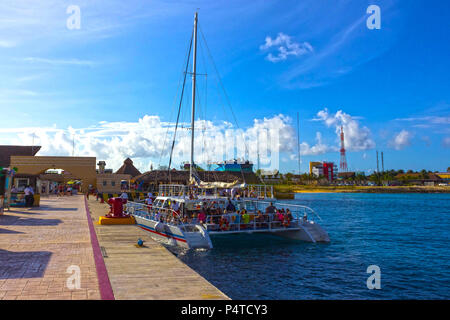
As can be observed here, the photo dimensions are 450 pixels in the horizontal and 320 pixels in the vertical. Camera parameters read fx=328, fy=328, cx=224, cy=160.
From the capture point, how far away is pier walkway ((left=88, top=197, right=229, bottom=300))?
7156mm

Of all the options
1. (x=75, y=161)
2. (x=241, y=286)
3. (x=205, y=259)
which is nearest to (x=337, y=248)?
(x=205, y=259)

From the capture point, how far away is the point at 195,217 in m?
18.4

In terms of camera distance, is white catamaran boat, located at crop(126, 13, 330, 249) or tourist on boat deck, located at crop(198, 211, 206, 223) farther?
tourist on boat deck, located at crop(198, 211, 206, 223)

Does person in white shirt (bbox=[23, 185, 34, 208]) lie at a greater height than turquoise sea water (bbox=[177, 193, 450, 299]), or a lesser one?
greater

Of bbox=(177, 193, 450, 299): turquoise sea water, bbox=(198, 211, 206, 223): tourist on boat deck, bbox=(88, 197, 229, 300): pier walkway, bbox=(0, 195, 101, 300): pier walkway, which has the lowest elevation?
bbox=(177, 193, 450, 299): turquoise sea water

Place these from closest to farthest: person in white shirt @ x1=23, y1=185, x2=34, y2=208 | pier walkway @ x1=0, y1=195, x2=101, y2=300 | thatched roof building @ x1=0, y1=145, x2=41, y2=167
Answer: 1. pier walkway @ x1=0, y1=195, x2=101, y2=300
2. person in white shirt @ x1=23, y1=185, x2=34, y2=208
3. thatched roof building @ x1=0, y1=145, x2=41, y2=167

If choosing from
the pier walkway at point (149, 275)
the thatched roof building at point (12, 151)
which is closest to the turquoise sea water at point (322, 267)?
the pier walkway at point (149, 275)

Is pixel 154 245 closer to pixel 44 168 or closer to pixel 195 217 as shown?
pixel 195 217

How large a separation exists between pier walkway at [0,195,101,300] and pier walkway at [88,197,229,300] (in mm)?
591

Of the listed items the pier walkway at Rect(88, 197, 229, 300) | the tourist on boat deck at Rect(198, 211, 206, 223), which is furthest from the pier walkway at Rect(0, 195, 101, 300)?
the tourist on boat deck at Rect(198, 211, 206, 223)

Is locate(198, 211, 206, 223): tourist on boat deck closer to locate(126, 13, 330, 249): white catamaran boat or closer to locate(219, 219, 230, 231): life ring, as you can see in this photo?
locate(126, 13, 330, 249): white catamaran boat

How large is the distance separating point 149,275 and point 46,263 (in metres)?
3.03

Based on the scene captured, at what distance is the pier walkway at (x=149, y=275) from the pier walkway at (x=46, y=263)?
59cm

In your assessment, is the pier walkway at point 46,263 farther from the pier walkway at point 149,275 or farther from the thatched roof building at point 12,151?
the thatched roof building at point 12,151
